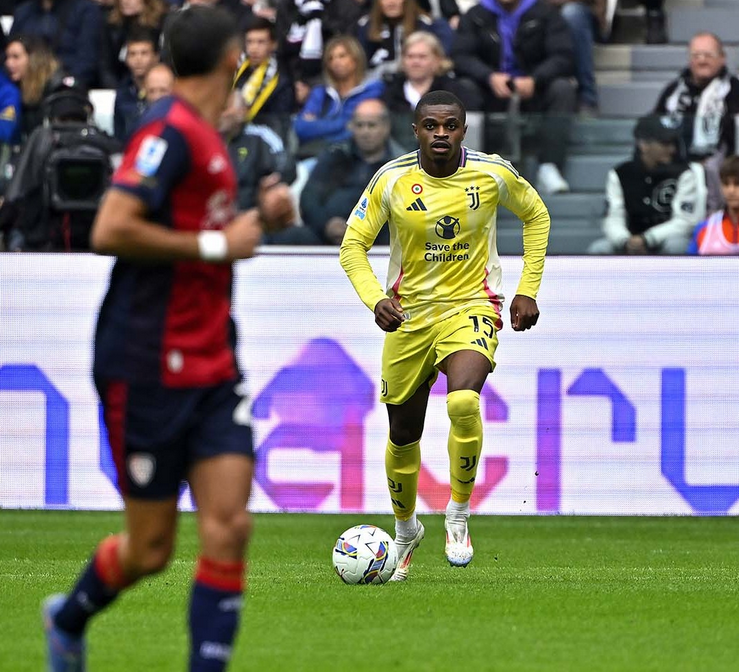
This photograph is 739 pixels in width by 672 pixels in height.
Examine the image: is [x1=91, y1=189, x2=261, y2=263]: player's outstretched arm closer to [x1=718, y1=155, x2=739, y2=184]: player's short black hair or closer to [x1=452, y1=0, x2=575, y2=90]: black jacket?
[x1=718, y1=155, x2=739, y2=184]: player's short black hair

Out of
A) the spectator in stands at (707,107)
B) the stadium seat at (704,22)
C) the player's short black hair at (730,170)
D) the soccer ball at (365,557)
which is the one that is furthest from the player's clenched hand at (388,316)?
the stadium seat at (704,22)

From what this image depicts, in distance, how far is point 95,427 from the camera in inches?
465

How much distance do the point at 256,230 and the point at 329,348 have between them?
708 centimetres

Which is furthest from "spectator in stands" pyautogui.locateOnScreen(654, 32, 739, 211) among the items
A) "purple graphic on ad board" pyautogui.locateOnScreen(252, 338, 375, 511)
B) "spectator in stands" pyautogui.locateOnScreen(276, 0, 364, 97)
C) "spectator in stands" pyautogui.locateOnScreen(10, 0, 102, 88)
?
"spectator in stands" pyautogui.locateOnScreen(10, 0, 102, 88)

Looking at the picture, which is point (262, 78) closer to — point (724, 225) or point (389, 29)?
point (389, 29)

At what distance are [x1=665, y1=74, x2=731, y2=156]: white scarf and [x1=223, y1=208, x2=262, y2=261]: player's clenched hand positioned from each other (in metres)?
8.16

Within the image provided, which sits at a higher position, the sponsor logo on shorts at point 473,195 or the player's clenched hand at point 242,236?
the player's clenched hand at point 242,236

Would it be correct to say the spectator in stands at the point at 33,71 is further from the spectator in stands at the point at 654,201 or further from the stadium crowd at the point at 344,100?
the spectator in stands at the point at 654,201

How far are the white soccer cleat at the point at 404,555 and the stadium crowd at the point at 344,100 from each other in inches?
160

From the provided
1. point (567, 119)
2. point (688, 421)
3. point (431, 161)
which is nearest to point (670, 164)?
point (567, 119)

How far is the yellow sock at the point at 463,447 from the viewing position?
8422mm

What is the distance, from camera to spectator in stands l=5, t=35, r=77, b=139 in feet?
45.7

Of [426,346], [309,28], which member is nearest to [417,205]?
[426,346]

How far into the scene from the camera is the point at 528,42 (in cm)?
1441
